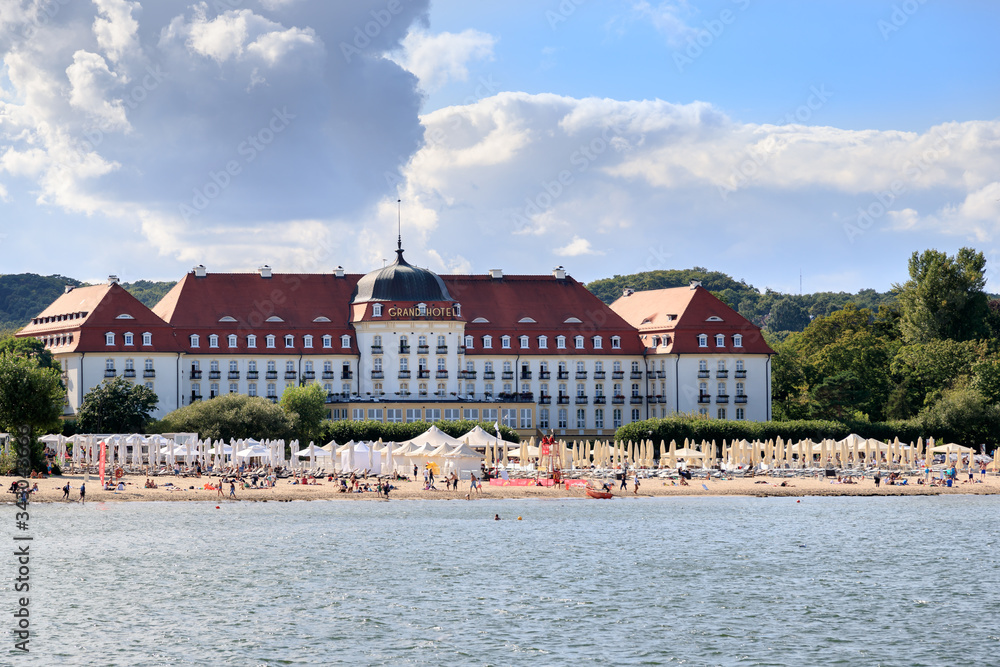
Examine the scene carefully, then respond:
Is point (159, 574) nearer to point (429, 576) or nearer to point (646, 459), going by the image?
point (429, 576)

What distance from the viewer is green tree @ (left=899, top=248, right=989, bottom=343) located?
12662 cm

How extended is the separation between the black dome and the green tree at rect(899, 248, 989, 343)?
43256 mm

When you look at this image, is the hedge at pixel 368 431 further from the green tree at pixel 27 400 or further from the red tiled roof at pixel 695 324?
the green tree at pixel 27 400

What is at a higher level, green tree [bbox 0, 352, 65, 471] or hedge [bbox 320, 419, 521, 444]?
green tree [bbox 0, 352, 65, 471]

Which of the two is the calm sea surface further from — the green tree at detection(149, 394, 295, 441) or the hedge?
the hedge

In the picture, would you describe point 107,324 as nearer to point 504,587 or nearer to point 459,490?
point 459,490

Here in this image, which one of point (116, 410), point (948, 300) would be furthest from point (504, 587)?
point (948, 300)

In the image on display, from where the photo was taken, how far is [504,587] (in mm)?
47188

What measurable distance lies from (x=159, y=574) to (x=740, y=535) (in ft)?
89.9

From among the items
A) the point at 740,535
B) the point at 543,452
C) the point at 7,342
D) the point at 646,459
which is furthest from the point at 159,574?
the point at 7,342


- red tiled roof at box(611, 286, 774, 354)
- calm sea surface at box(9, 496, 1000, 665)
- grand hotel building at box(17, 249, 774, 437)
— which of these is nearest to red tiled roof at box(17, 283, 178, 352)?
grand hotel building at box(17, 249, 774, 437)

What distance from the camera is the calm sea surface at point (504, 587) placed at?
3647 centimetres

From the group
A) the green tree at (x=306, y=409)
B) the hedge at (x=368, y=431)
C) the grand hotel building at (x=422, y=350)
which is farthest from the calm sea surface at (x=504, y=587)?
the grand hotel building at (x=422, y=350)

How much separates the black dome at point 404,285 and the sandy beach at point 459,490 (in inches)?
1206
